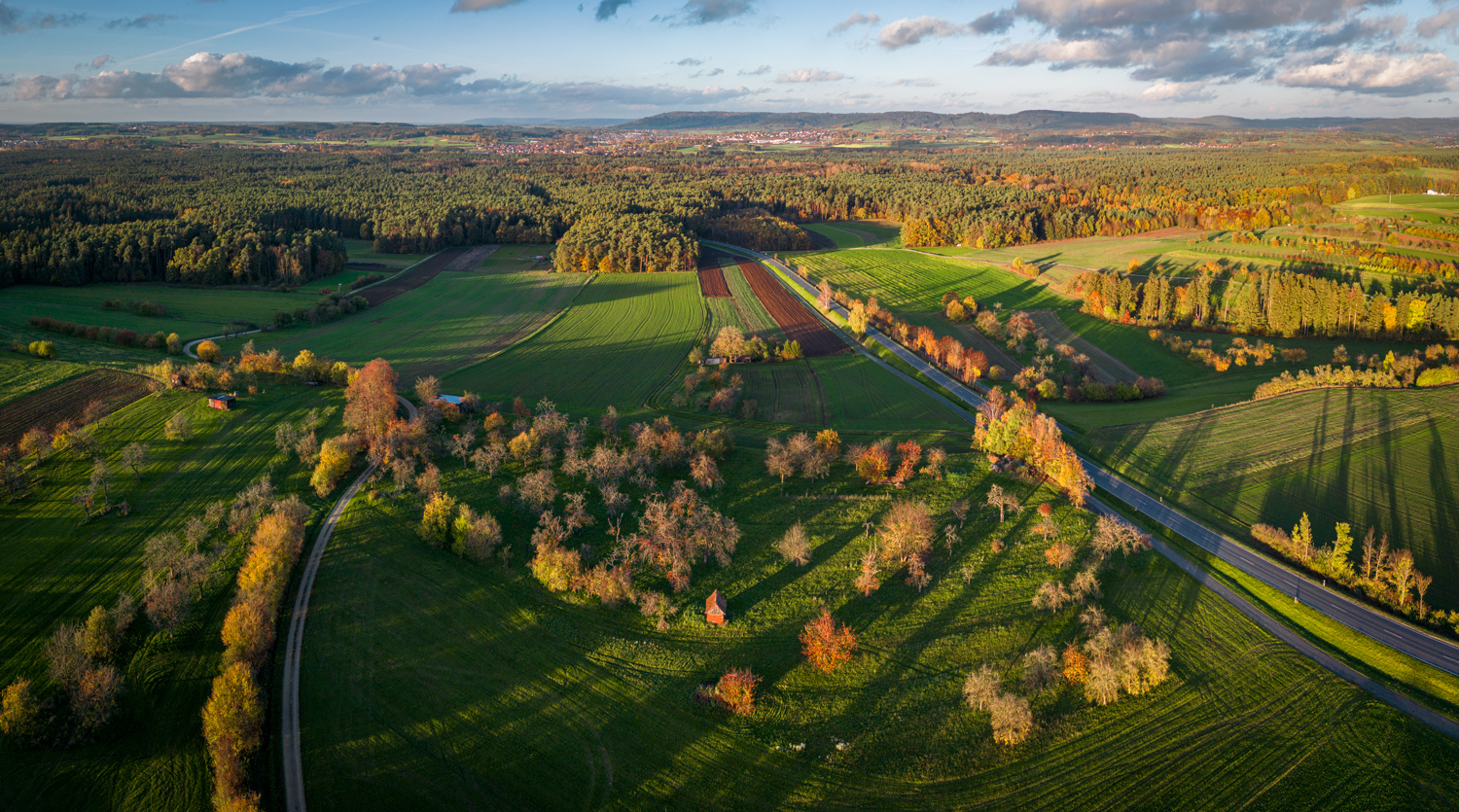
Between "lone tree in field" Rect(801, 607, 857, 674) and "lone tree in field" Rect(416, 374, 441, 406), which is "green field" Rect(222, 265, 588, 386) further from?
"lone tree in field" Rect(801, 607, 857, 674)

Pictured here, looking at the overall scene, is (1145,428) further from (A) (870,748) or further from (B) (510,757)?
(B) (510,757)

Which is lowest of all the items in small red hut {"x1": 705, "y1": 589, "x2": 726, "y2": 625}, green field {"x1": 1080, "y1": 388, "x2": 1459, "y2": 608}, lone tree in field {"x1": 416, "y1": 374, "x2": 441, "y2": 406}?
small red hut {"x1": 705, "y1": 589, "x2": 726, "y2": 625}

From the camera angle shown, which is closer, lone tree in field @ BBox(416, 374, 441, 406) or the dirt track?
lone tree in field @ BBox(416, 374, 441, 406)

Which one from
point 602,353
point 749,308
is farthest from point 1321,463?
point 602,353

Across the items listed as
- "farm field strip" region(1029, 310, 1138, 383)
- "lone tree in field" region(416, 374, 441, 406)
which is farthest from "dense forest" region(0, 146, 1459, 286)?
"lone tree in field" region(416, 374, 441, 406)

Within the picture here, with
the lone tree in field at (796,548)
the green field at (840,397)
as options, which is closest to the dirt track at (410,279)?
the green field at (840,397)

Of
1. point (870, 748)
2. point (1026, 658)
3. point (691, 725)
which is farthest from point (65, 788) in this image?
point (1026, 658)
